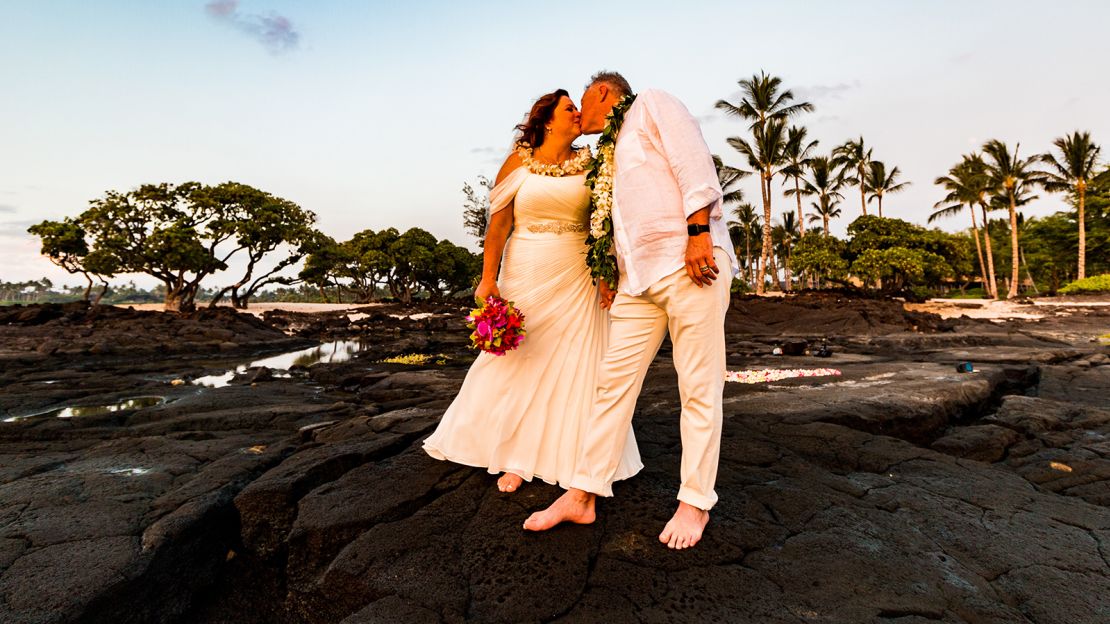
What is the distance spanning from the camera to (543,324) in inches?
108

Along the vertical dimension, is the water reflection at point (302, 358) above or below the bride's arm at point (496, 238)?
below

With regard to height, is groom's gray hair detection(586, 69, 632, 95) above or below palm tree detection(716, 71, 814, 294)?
below

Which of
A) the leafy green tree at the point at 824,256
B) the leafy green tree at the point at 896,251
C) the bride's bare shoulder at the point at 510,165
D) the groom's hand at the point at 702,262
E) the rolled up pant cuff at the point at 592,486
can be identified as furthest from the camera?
the leafy green tree at the point at 824,256

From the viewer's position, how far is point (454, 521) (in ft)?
7.62

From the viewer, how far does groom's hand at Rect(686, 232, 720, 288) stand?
6.61 feet

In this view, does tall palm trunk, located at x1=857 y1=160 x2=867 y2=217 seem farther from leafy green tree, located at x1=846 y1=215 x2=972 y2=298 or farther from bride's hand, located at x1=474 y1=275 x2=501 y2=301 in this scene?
bride's hand, located at x1=474 y1=275 x2=501 y2=301

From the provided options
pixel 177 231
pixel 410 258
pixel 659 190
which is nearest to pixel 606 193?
pixel 659 190

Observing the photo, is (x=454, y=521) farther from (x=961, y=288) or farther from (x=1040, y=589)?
(x=961, y=288)

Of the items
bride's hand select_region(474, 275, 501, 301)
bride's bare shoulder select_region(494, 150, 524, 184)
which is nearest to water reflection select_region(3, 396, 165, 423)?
bride's hand select_region(474, 275, 501, 301)

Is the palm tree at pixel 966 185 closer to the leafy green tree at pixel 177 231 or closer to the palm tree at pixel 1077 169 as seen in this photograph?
the palm tree at pixel 1077 169

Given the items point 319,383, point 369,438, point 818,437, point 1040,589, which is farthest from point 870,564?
point 319,383

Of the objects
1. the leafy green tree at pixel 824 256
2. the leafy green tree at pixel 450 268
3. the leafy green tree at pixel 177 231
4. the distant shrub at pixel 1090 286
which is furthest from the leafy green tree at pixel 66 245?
the distant shrub at pixel 1090 286

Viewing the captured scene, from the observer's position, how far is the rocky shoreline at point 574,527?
5.95ft

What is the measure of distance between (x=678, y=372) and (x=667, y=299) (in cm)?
31
